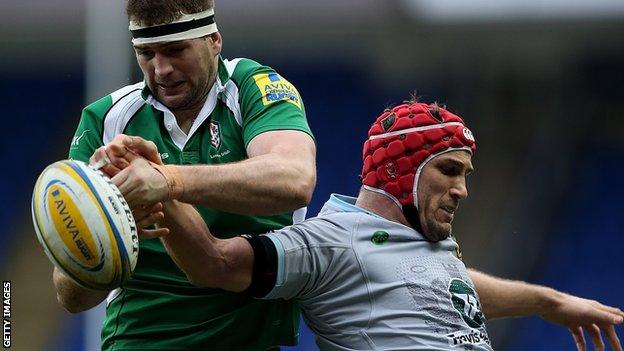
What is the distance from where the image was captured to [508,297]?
4.41 m

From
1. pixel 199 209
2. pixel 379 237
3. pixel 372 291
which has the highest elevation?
pixel 199 209

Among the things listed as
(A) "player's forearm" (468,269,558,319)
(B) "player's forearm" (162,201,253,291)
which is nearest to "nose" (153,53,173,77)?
(B) "player's forearm" (162,201,253,291)

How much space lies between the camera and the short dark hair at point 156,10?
141 inches

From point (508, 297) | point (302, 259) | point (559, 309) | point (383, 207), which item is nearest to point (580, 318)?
point (559, 309)

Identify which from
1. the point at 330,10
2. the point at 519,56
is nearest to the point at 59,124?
the point at 330,10

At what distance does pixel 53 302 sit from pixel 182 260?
694 cm

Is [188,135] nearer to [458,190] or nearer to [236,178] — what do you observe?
[236,178]

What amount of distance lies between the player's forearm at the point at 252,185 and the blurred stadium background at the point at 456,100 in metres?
6.56

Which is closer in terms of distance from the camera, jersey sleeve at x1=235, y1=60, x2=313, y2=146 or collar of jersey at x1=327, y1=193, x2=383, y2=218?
jersey sleeve at x1=235, y1=60, x2=313, y2=146

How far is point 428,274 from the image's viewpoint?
154 inches

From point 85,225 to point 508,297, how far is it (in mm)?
1933

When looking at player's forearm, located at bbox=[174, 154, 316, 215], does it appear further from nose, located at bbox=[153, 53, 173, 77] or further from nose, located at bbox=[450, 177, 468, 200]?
nose, located at bbox=[450, 177, 468, 200]

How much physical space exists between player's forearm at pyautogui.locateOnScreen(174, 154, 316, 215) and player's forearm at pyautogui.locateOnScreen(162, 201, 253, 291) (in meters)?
0.12

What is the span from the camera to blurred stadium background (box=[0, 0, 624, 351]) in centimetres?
1000
